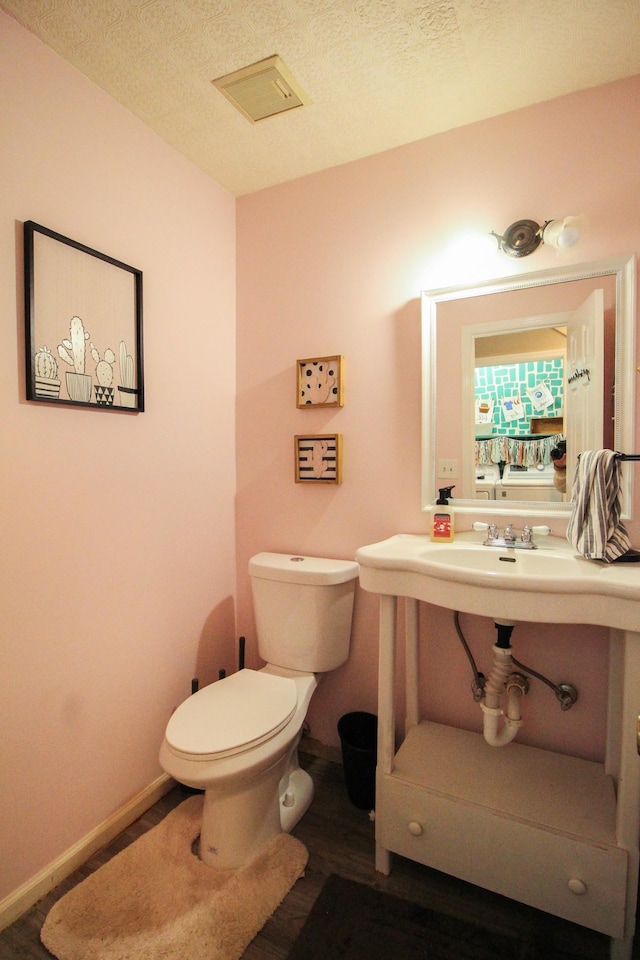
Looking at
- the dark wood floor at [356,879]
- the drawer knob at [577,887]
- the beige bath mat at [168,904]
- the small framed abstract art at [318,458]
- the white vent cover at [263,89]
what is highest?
the white vent cover at [263,89]

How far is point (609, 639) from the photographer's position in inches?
54.4

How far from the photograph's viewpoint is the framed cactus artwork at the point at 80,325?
1.26 metres

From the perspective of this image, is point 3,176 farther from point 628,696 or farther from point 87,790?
point 628,696

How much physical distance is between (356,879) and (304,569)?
0.92 meters

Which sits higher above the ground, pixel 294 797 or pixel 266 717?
pixel 266 717

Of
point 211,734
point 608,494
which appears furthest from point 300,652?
point 608,494

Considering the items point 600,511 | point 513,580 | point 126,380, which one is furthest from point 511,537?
point 126,380

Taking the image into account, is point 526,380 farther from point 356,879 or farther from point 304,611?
point 356,879

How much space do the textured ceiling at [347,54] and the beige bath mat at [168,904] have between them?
237 centimetres

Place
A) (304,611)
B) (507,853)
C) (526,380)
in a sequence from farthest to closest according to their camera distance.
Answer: (304,611) < (526,380) < (507,853)

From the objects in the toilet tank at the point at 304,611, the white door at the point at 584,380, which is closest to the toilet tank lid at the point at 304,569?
the toilet tank at the point at 304,611

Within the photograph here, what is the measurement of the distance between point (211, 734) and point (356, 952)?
63 centimetres

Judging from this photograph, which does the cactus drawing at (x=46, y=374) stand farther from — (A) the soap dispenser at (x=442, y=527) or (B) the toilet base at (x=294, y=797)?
(B) the toilet base at (x=294, y=797)

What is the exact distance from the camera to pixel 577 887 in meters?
1.12
